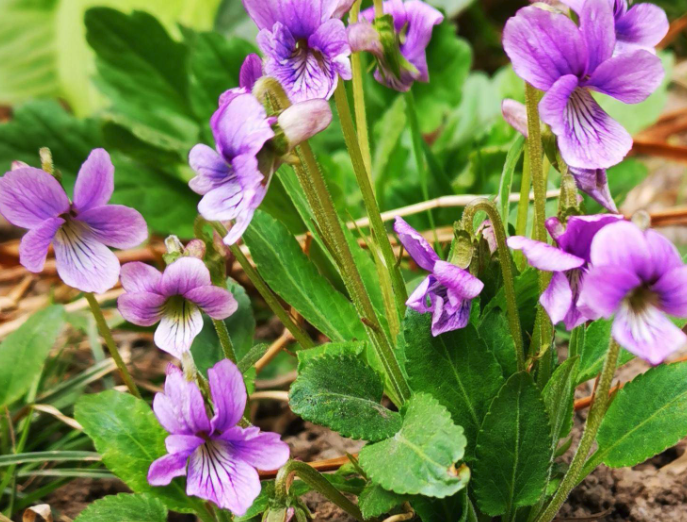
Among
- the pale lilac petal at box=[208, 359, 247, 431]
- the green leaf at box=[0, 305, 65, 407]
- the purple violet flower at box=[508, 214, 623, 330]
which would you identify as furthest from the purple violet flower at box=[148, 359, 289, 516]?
the green leaf at box=[0, 305, 65, 407]

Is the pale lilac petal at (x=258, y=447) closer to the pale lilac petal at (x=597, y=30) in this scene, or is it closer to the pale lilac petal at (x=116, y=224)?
the pale lilac petal at (x=116, y=224)

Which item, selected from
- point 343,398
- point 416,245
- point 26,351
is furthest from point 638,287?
point 26,351

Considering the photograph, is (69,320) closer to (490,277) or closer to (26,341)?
(26,341)

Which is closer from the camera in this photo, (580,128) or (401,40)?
(580,128)

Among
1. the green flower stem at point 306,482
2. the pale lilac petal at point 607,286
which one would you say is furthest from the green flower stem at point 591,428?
the green flower stem at point 306,482

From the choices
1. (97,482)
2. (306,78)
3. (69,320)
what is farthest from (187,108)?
(306,78)

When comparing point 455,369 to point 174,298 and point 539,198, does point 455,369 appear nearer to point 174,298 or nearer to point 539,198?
point 539,198
